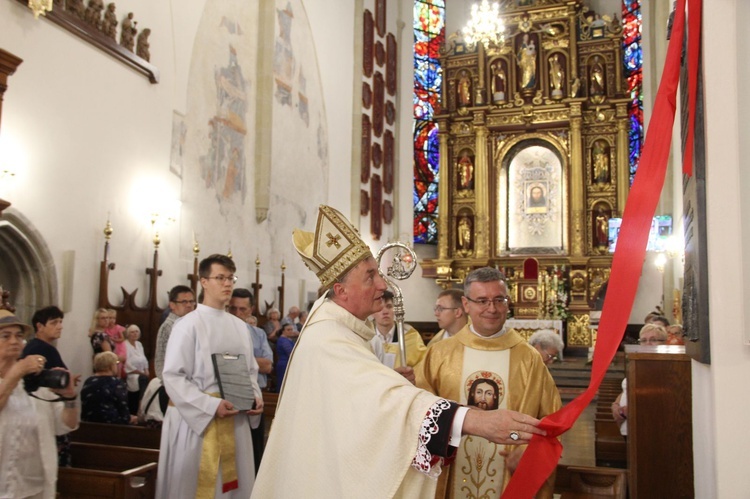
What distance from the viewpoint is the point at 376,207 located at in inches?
762

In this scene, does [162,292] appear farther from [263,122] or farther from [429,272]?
[429,272]

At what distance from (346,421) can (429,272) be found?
18.5m

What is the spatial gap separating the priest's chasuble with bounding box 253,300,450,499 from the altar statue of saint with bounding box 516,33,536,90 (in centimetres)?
1931

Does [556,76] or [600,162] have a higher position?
[556,76]

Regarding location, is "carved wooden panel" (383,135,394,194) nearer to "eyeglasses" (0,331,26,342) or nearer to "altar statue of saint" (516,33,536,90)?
"altar statue of saint" (516,33,536,90)

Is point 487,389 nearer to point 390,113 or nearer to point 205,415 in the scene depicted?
point 205,415

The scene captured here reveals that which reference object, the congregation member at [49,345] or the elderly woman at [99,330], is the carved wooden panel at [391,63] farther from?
the congregation member at [49,345]

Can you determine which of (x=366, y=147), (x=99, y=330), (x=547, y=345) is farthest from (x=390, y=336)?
(x=366, y=147)

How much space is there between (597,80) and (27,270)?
654 inches

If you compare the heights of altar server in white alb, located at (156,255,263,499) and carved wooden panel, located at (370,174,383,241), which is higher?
carved wooden panel, located at (370,174,383,241)

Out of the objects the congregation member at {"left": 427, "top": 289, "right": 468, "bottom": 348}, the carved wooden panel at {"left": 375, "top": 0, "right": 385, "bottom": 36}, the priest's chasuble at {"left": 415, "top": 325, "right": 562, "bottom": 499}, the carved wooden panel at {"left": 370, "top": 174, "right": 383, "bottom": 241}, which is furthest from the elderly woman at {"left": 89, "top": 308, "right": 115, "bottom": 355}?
the carved wooden panel at {"left": 375, "top": 0, "right": 385, "bottom": 36}

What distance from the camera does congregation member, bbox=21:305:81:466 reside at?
15.5ft

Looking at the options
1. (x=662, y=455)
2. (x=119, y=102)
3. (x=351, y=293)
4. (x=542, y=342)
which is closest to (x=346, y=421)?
(x=351, y=293)

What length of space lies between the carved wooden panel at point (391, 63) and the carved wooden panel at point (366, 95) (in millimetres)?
1651
